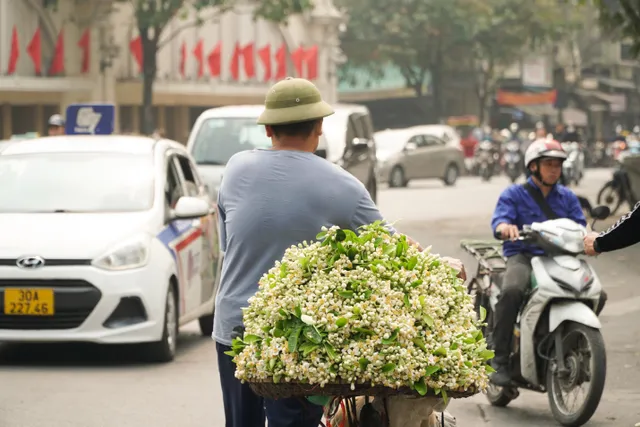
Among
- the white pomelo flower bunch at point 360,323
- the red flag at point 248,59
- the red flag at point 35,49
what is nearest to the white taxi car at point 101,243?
the white pomelo flower bunch at point 360,323

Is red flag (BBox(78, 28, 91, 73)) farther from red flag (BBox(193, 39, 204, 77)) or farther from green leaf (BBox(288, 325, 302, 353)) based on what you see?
green leaf (BBox(288, 325, 302, 353))

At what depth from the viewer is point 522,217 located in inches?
336

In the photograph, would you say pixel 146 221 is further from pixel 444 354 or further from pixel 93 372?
pixel 444 354

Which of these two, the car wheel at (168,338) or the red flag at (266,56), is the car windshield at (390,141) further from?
the car wheel at (168,338)

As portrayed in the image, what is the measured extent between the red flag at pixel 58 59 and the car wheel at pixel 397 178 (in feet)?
29.1

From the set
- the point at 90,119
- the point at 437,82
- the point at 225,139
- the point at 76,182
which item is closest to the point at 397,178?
the point at 225,139

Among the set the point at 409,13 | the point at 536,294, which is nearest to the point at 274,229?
the point at 536,294

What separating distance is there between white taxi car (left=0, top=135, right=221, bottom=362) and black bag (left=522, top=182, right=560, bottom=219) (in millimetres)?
2416

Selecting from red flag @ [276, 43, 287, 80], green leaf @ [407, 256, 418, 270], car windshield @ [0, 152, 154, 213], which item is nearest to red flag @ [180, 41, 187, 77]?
red flag @ [276, 43, 287, 80]

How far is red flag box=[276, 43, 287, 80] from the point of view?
53.7 m

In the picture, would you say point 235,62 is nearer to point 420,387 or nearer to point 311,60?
point 311,60

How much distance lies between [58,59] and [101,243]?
29674mm

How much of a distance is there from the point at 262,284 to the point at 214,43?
153 ft

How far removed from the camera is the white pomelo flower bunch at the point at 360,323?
412 centimetres
